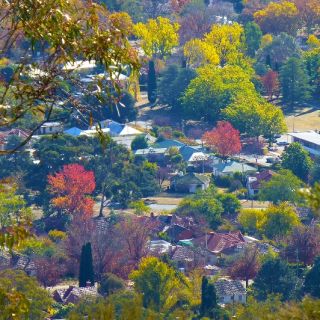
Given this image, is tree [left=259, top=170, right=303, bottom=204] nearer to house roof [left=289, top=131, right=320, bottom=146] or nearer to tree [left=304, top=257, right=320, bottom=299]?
house roof [left=289, top=131, right=320, bottom=146]

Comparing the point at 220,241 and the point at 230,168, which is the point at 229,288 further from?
the point at 230,168

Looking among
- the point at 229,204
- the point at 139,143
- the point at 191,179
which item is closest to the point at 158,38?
the point at 139,143

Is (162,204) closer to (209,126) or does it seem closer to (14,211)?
(14,211)

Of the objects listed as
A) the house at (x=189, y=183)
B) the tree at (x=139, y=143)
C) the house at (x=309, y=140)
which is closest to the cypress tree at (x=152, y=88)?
the house at (x=309, y=140)

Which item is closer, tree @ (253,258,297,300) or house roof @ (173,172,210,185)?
tree @ (253,258,297,300)

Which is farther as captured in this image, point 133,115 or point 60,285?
point 133,115

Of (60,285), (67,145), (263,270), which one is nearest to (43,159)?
(67,145)

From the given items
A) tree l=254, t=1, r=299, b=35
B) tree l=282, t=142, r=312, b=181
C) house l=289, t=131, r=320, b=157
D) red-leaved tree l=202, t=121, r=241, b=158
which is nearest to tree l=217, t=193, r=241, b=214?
tree l=282, t=142, r=312, b=181
